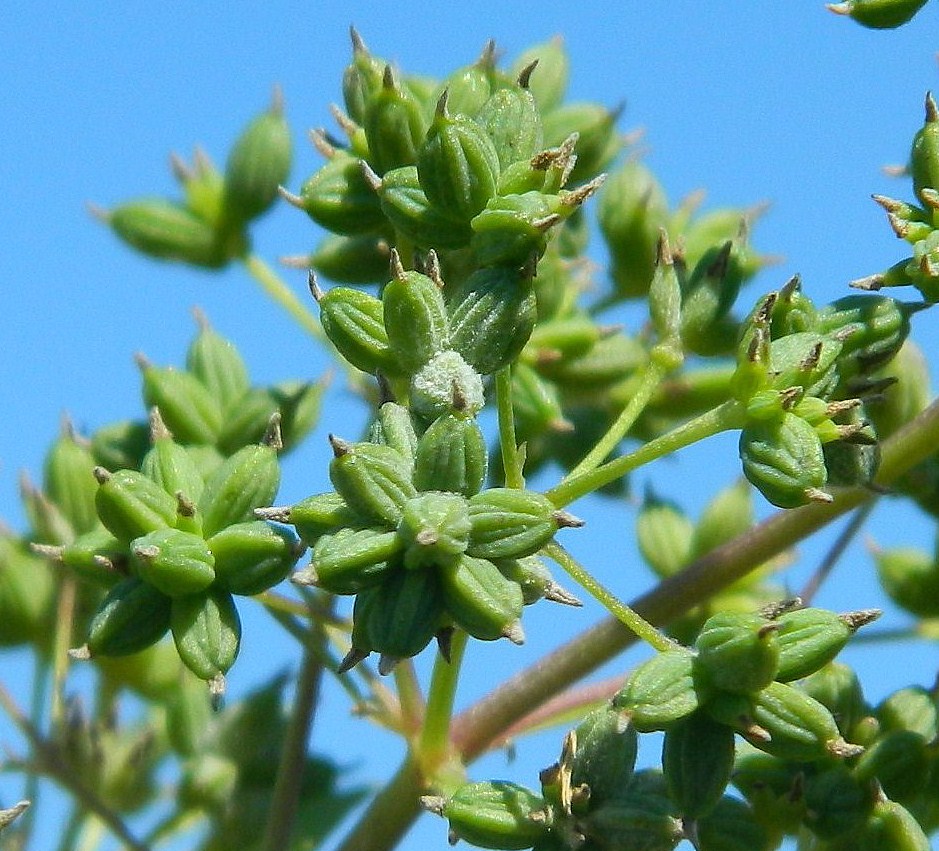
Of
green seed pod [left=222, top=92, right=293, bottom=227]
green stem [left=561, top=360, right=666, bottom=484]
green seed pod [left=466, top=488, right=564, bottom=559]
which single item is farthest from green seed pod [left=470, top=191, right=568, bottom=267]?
green seed pod [left=222, top=92, right=293, bottom=227]

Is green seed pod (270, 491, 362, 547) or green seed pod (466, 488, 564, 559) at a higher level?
green seed pod (270, 491, 362, 547)

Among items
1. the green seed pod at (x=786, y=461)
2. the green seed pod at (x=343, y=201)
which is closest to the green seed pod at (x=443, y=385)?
the green seed pod at (x=786, y=461)

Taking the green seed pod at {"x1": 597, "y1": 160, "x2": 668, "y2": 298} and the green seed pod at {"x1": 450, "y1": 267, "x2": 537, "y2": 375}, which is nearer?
the green seed pod at {"x1": 450, "y1": 267, "x2": 537, "y2": 375}

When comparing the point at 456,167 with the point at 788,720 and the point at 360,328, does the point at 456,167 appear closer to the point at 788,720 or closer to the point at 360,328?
the point at 360,328

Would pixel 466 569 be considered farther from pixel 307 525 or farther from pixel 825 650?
pixel 825 650

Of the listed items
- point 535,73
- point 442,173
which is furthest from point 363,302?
point 535,73

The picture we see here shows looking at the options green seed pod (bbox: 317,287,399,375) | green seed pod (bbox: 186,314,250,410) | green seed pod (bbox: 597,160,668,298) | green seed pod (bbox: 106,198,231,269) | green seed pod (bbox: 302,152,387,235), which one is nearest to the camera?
green seed pod (bbox: 317,287,399,375)

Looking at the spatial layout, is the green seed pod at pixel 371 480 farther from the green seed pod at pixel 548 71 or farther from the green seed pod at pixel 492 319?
the green seed pod at pixel 548 71

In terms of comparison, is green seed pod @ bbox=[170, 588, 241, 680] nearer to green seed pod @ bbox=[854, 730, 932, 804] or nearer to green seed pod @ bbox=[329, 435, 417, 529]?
green seed pod @ bbox=[329, 435, 417, 529]
